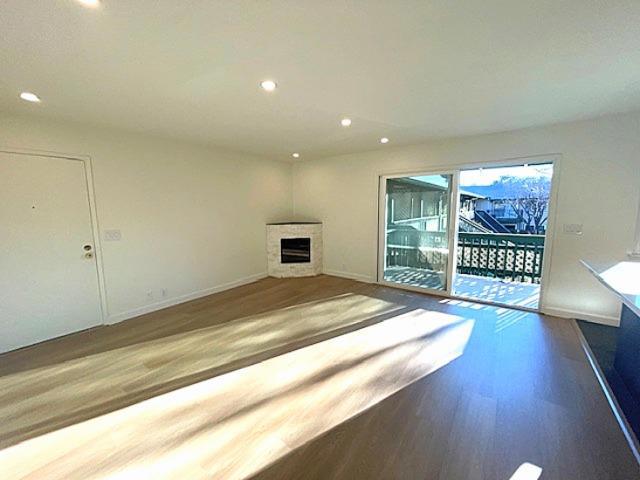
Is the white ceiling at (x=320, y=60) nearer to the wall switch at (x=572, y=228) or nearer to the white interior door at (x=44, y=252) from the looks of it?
the white interior door at (x=44, y=252)

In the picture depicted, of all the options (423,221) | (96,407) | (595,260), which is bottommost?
(96,407)

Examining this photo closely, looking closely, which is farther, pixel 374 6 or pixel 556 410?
pixel 556 410

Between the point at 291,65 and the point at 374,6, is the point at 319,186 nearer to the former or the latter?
the point at 291,65

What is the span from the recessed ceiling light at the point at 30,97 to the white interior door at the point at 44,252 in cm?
76

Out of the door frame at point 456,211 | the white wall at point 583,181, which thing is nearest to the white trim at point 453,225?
the door frame at point 456,211

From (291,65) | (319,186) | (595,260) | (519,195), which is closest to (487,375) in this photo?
(595,260)

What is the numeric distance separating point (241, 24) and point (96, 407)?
9.29ft

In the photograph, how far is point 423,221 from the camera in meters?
4.84

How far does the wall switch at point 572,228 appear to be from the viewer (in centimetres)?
343

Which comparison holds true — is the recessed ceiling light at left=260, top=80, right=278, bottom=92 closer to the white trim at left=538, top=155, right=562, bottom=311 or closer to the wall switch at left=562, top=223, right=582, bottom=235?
the white trim at left=538, top=155, right=562, bottom=311

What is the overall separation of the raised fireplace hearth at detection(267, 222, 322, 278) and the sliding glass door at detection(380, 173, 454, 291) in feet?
4.89

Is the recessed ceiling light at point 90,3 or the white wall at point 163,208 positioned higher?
the recessed ceiling light at point 90,3

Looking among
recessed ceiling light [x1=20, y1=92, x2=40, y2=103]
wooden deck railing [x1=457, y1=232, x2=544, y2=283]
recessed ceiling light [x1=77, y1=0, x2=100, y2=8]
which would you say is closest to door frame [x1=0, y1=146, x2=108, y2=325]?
recessed ceiling light [x1=20, y1=92, x2=40, y2=103]

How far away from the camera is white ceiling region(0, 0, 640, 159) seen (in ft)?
4.80
